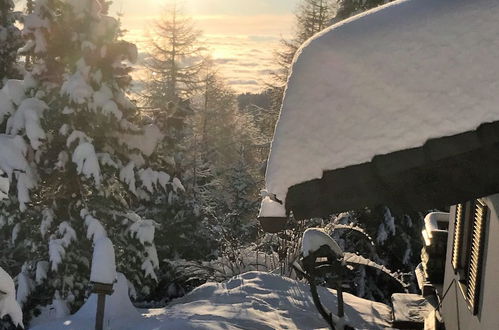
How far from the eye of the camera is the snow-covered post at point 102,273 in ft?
25.4

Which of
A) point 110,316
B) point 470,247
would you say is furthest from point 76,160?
point 470,247

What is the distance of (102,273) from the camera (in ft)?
25.4

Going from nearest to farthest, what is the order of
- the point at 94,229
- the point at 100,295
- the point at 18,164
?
the point at 100,295
the point at 18,164
the point at 94,229

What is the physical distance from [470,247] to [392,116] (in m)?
3.77

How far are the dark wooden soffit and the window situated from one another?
2.26 m

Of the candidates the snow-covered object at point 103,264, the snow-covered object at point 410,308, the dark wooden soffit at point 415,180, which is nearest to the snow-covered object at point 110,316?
the snow-covered object at point 103,264

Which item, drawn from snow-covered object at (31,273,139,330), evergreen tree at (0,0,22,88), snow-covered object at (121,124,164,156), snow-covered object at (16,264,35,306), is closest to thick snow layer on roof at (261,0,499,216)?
snow-covered object at (31,273,139,330)

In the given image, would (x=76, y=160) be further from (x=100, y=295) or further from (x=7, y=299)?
(x=7, y=299)

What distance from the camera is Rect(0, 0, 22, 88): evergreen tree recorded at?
14922 millimetres

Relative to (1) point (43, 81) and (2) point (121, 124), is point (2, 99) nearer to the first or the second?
(1) point (43, 81)

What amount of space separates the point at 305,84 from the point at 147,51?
26553mm

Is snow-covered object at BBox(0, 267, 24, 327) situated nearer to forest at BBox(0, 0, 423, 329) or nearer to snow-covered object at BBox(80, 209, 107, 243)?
forest at BBox(0, 0, 423, 329)

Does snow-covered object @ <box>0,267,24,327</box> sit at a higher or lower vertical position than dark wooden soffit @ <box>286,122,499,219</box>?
lower

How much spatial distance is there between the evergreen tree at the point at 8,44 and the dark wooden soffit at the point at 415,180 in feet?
46.9
